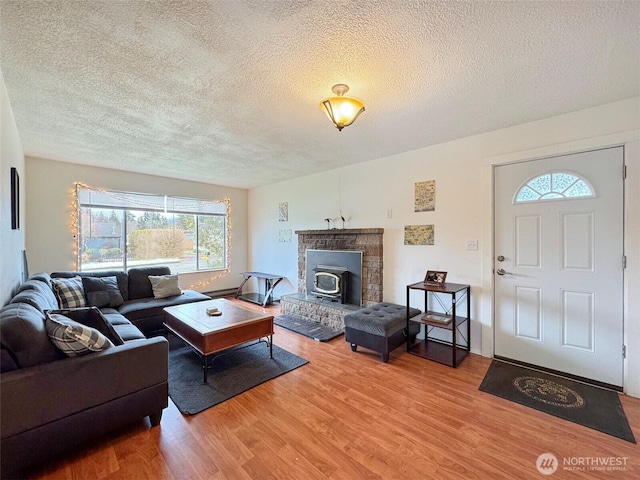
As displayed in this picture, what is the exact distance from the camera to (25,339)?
1545 mm

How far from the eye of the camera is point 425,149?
3516mm

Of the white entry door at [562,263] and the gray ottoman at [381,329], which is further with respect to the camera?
the gray ottoman at [381,329]

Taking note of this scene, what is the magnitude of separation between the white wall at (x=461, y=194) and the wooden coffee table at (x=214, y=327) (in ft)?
6.24

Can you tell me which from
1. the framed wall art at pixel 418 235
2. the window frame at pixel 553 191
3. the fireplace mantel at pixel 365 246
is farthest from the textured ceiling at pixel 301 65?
the fireplace mantel at pixel 365 246

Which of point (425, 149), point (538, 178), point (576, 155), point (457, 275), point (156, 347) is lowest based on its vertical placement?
point (156, 347)

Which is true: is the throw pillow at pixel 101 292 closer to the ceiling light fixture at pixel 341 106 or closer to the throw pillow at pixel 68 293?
the throw pillow at pixel 68 293

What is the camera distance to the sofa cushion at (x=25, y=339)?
1.51 metres

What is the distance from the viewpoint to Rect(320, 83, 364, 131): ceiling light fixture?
6.78 feet

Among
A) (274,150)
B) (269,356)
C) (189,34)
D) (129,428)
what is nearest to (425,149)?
(274,150)

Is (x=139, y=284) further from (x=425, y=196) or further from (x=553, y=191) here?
(x=553, y=191)

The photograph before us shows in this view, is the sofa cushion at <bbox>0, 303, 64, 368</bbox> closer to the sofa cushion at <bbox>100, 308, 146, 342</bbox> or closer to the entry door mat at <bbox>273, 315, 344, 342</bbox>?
the sofa cushion at <bbox>100, 308, 146, 342</bbox>

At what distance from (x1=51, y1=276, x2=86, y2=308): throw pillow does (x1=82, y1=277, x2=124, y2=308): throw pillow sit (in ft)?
0.41

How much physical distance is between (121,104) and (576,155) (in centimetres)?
413

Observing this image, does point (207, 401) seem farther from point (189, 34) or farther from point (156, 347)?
point (189, 34)
